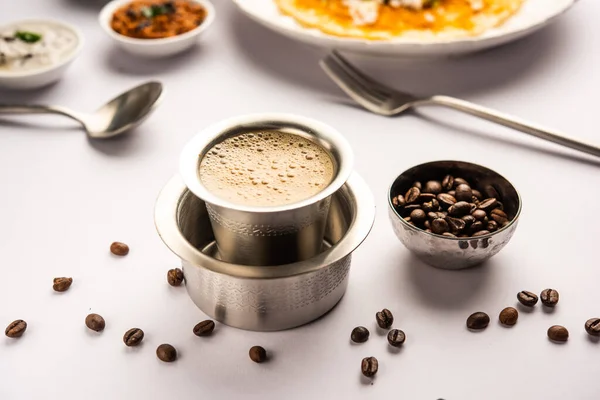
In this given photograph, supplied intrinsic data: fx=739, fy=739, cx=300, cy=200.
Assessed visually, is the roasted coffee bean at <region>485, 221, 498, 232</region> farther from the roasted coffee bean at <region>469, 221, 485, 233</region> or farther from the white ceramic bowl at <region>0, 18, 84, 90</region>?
the white ceramic bowl at <region>0, 18, 84, 90</region>

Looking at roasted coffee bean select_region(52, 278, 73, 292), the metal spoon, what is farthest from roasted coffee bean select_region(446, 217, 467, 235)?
the metal spoon

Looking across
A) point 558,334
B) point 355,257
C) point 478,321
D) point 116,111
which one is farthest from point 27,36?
point 558,334

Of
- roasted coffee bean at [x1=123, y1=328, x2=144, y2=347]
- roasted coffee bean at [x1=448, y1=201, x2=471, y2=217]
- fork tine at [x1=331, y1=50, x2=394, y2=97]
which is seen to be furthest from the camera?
fork tine at [x1=331, y1=50, x2=394, y2=97]

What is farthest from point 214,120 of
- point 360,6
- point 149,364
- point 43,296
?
point 149,364

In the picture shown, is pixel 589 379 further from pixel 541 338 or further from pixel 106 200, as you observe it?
pixel 106 200

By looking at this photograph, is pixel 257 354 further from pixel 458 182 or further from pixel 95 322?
pixel 458 182

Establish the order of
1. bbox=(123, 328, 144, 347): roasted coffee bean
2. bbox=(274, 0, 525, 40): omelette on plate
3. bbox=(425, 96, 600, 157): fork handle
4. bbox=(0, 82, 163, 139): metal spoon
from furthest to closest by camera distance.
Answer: bbox=(274, 0, 525, 40): omelette on plate → bbox=(0, 82, 163, 139): metal spoon → bbox=(425, 96, 600, 157): fork handle → bbox=(123, 328, 144, 347): roasted coffee bean
